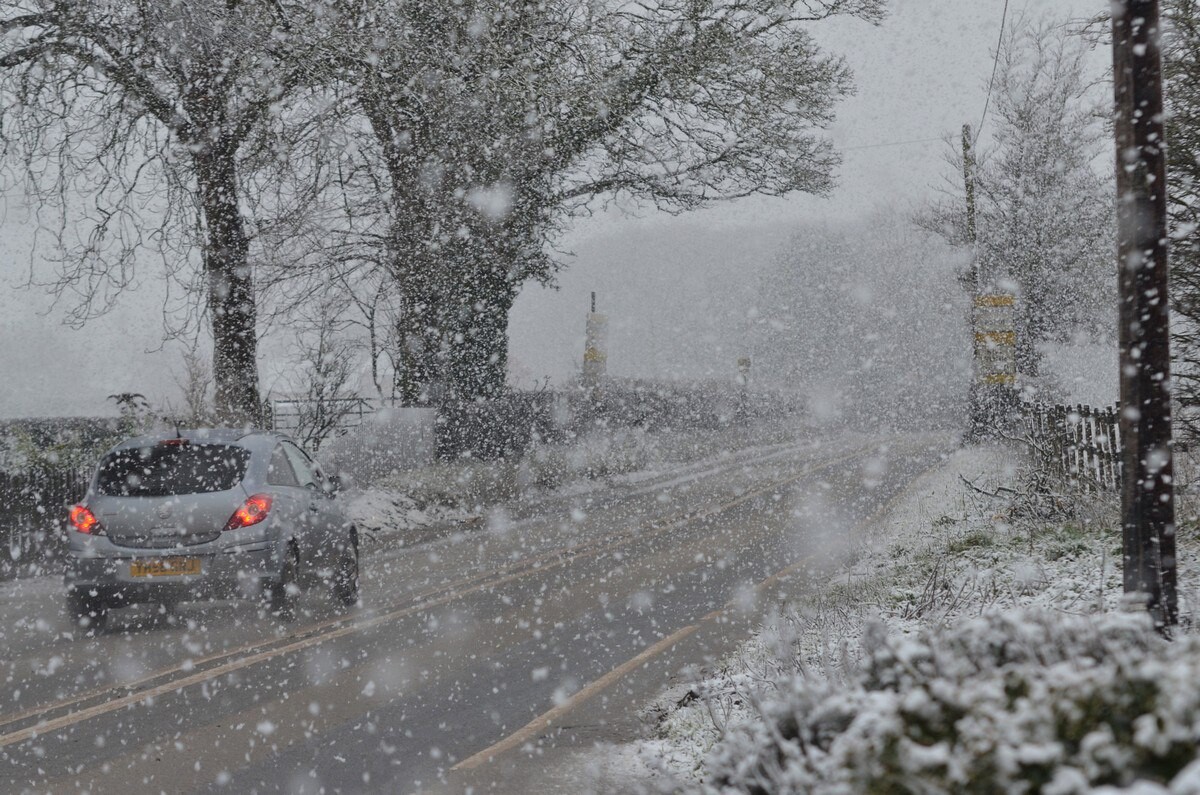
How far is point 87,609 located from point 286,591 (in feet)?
5.43

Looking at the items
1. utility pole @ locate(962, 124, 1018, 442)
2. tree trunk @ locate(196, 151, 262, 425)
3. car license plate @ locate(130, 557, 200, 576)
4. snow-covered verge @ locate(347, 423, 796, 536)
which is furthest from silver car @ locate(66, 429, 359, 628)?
utility pole @ locate(962, 124, 1018, 442)

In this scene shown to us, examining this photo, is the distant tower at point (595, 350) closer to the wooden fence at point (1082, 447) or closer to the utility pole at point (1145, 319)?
the wooden fence at point (1082, 447)

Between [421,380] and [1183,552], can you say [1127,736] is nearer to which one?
[1183,552]

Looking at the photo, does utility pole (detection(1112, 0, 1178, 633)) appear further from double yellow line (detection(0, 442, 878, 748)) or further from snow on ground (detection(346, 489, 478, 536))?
snow on ground (detection(346, 489, 478, 536))

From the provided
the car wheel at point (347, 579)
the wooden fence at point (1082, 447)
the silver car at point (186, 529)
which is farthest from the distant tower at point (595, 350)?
the silver car at point (186, 529)

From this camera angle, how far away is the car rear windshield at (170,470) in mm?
8234

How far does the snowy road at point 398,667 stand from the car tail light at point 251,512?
883 millimetres

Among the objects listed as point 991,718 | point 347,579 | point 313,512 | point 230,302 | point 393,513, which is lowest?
point 393,513

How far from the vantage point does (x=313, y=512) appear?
9078 millimetres

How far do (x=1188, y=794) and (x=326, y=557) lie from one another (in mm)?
8314

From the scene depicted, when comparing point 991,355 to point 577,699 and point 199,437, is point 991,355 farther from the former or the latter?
point 577,699

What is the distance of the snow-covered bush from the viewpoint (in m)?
1.78

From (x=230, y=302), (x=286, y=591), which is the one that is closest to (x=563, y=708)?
(x=286, y=591)

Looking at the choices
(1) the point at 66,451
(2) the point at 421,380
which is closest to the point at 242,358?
(1) the point at 66,451
